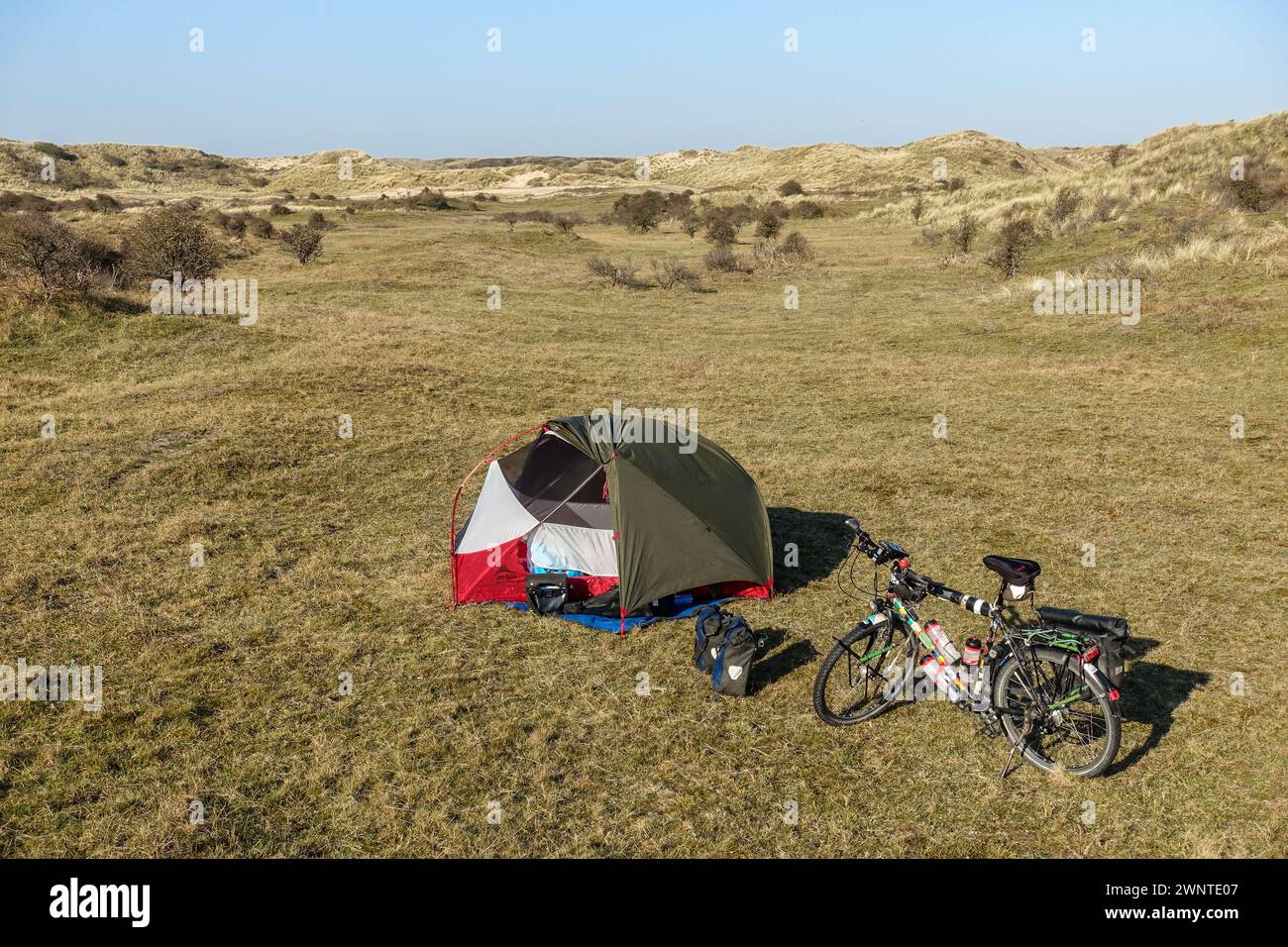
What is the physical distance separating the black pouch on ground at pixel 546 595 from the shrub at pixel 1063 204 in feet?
117

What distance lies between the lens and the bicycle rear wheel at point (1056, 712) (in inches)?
250

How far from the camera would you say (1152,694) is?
792 cm

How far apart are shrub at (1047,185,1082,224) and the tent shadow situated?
31181 mm

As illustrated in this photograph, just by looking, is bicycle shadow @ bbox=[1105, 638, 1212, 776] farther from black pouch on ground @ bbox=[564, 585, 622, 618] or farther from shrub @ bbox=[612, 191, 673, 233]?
shrub @ bbox=[612, 191, 673, 233]

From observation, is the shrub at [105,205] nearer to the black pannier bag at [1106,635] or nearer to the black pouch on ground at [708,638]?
the black pouch on ground at [708,638]

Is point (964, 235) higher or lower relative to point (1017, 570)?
higher

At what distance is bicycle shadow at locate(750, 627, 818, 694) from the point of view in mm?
8422

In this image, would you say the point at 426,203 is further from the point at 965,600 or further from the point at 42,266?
the point at 965,600

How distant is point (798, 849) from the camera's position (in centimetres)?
614

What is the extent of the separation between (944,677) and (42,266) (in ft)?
79.1

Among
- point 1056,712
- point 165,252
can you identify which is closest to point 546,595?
point 1056,712

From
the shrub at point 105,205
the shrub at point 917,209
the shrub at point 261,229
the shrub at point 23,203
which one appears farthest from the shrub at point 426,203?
the shrub at point 917,209
